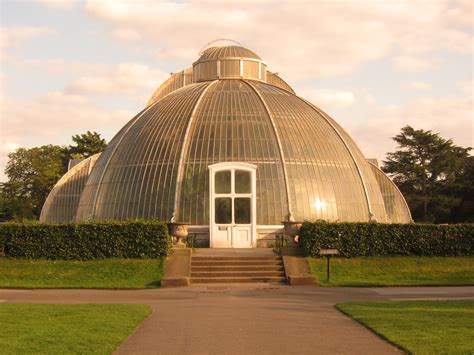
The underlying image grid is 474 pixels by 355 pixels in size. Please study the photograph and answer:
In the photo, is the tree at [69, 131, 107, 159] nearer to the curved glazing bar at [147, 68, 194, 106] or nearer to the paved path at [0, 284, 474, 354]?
the curved glazing bar at [147, 68, 194, 106]

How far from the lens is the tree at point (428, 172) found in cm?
6738

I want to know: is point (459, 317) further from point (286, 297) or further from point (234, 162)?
point (234, 162)

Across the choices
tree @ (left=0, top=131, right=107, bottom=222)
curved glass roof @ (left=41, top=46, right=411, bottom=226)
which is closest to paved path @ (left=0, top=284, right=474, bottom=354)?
curved glass roof @ (left=41, top=46, right=411, bottom=226)

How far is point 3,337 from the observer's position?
13.4 meters

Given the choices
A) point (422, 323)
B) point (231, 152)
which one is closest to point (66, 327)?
point (422, 323)

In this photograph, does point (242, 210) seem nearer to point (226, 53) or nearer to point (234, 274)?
point (234, 274)

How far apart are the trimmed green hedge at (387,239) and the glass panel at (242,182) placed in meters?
5.82

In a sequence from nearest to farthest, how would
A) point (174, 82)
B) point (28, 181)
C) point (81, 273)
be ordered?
1. point (81, 273)
2. point (174, 82)
3. point (28, 181)

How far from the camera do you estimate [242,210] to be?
115ft

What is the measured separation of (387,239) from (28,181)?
5638 centimetres

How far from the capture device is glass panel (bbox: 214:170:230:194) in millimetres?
35219

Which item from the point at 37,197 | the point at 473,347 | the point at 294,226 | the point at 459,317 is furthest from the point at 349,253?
the point at 37,197

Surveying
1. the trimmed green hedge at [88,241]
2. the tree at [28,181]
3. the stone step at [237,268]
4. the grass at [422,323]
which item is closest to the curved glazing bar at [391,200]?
the stone step at [237,268]

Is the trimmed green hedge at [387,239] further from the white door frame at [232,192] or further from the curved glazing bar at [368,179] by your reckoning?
the curved glazing bar at [368,179]
